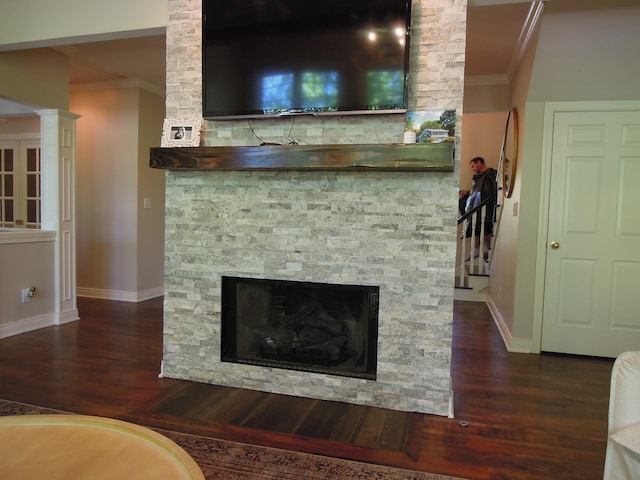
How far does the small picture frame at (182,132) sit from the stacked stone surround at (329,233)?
7cm

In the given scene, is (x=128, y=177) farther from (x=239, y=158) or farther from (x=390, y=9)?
(x=390, y=9)

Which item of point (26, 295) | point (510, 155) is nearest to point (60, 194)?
point (26, 295)

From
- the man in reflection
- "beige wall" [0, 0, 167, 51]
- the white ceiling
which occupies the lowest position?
the man in reflection

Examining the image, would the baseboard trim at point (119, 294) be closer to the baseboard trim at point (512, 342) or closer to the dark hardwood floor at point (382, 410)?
the dark hardwood floor at point (382, 410)

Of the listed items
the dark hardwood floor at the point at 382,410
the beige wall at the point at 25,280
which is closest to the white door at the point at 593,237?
the dark hardwood floor at the point at 382,410

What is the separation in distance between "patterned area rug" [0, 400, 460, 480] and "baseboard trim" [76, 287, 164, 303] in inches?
137

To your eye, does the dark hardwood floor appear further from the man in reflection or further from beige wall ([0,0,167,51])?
the man in reflection

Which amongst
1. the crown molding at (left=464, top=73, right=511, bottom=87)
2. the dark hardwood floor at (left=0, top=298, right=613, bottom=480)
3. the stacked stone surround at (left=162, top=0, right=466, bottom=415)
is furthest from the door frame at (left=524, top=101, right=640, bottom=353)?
the stacked stone surround at (left=162, top=0, right=466, bottom=415)

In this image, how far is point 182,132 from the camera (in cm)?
268

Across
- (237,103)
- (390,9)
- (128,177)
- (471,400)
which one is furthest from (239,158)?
Result: (128,177)

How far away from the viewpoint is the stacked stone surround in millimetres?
2375

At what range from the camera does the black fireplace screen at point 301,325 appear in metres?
2.56

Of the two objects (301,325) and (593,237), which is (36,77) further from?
(593,237)

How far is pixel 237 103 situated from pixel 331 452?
1962 mm
